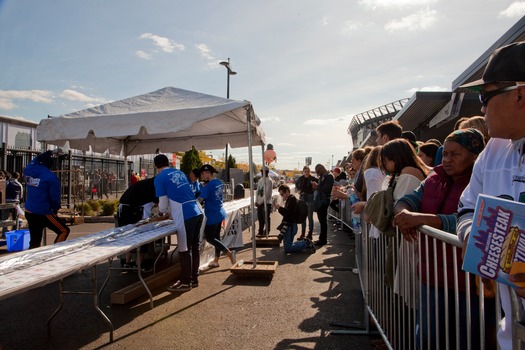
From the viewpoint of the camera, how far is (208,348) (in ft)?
10.9

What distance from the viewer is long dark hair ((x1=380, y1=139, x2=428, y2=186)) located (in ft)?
9.60

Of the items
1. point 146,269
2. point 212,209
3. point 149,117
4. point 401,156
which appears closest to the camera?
point 401,156

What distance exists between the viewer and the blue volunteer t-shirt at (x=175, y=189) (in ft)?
16.3

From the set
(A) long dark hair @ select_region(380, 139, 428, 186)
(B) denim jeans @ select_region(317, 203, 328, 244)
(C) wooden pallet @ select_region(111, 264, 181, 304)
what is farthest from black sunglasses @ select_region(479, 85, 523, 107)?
(B) denim jeans @ select_region(317, 203, 328, 244)

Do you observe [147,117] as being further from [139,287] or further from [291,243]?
[291,243]

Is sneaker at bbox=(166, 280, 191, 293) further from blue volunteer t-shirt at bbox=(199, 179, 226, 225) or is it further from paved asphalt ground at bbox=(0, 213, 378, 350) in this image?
blue volunteer t-shirt at bbox=(199, 179, 226, 225)

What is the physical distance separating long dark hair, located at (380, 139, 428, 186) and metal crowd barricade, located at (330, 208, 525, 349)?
0.63 metres

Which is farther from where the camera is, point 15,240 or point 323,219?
point 323,219

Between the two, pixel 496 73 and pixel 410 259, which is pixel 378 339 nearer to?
pixel 410 259

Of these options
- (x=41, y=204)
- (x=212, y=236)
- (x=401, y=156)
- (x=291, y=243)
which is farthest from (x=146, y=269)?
(x=401, y=156)

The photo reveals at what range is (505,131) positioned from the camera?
4.58ft

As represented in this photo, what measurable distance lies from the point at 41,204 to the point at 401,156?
17.6 ft

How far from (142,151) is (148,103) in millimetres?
3358

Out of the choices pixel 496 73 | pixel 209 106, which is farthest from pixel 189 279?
pixel 496 73
